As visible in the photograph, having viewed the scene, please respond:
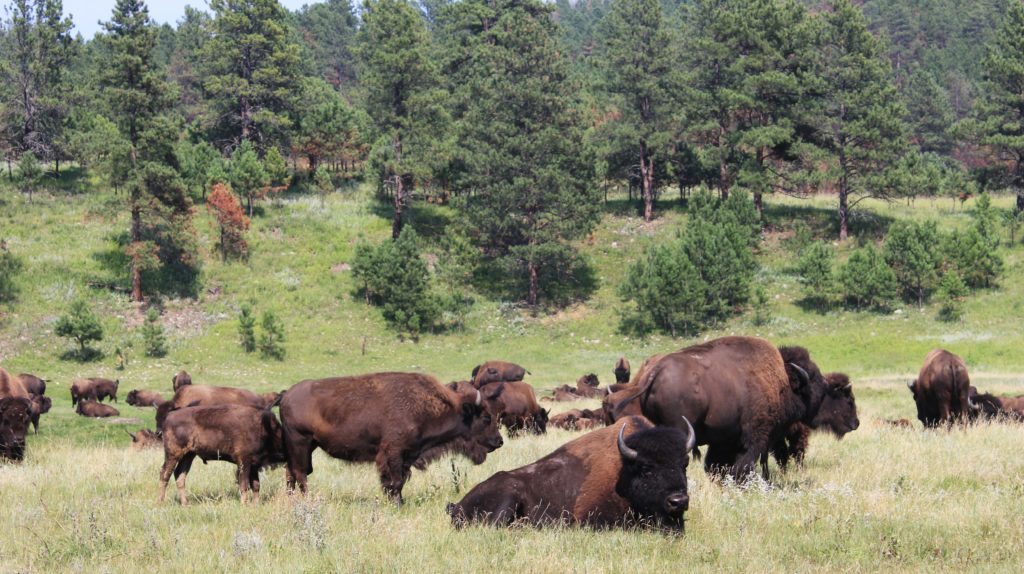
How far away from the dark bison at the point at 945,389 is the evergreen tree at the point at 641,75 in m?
37.0

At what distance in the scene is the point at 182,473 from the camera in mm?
10977

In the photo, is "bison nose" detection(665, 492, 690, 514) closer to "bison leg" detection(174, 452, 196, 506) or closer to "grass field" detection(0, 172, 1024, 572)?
"grass field" detection(0, 172, 1024, 572)

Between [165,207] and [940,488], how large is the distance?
131 ft

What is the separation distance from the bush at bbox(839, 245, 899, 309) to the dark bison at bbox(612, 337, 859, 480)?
33876 millimetres

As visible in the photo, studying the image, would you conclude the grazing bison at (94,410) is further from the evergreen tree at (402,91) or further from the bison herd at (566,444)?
the evergreen tree at (402,91)

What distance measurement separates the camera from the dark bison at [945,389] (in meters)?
17.8

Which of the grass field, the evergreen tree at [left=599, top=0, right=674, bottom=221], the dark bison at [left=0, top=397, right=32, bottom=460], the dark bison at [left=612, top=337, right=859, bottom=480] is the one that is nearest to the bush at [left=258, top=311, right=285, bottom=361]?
the grass field

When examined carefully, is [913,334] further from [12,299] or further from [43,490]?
[12,299]

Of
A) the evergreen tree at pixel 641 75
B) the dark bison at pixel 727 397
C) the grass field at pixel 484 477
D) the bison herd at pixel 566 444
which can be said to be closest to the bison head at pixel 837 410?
the bison herd at pixel 566 444

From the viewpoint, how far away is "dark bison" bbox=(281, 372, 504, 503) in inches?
416

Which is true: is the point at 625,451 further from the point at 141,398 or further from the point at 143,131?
the point at 143,131

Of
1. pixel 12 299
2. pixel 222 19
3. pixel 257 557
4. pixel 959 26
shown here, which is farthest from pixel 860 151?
pixel 959 26

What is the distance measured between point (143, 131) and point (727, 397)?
39.4 metres

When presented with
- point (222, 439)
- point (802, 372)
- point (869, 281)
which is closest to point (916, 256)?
point (869, 281)
